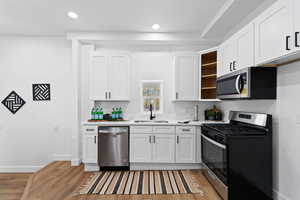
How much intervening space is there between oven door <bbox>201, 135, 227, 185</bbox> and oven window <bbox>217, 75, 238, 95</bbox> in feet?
2.59

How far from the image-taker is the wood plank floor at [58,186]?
2.74m

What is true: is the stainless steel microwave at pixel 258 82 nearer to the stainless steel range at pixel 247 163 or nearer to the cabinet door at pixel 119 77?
the stainless steel range at pixel 247 163

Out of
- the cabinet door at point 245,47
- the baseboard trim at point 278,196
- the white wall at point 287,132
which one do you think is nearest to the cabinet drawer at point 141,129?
the cabinet door at point 245,47

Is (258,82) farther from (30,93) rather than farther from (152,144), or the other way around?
(30,93)

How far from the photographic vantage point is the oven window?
2.78 metres

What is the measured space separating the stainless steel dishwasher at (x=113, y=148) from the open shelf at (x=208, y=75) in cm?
189

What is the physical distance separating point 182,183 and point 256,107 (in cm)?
169

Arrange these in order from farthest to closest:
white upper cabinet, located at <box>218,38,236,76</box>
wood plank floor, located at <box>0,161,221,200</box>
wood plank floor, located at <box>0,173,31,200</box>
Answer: wood plank floor, located at <box>0,173,31,200</box>, white upper cabinet, located at <box>218,38,236,76</box>, wood plank floor, located at <box>0,161,221,200</box>

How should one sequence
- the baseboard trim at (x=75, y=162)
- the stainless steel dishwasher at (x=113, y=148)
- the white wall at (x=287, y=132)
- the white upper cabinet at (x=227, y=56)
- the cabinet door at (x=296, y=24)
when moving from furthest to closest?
the baseboard trim at (x=75, y=162) → the stainless steel dishwasher at (x=113, y=148) → the white upper cabinet at (x=227, y=56) → the white wall at (x=287, y=132) → the cabinet door at (x=296, y=24)

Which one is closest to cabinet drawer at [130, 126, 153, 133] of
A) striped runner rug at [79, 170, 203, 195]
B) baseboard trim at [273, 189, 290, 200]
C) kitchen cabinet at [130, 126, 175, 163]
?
kitchen cabinet at [130, 126, 175, 163]

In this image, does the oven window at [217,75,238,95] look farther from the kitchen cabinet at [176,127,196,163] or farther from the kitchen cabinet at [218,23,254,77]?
the kitchen cabinet at [176,127,196,163]

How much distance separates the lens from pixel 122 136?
371 cm

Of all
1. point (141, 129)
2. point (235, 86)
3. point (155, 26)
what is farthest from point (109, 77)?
point (235, 86)

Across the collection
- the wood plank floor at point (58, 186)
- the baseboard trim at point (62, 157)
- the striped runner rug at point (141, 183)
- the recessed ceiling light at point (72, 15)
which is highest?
the recessed ceiling light at point (72, 15)
